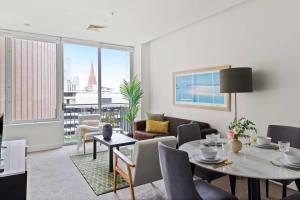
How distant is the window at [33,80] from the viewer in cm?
467

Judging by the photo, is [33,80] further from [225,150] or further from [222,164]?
[222,164]

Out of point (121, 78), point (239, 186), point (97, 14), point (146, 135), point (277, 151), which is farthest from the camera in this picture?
point (121, 78)

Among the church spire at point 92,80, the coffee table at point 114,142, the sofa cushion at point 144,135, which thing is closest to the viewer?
the coffee table at point 114,142

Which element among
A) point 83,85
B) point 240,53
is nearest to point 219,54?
point 240,53

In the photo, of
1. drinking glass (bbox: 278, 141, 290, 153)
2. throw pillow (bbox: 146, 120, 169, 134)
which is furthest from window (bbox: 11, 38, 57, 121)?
drinking glass (bbox: 278, 141, 290, 153)

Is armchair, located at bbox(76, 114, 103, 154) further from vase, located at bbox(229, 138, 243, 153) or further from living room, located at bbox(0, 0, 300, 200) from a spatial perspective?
vase, located at bbox(229, 138, 243, 153)

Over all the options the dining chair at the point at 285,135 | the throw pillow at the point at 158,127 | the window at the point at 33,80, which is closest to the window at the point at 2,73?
the window at the point at 33,80

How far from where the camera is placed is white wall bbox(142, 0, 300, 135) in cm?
279

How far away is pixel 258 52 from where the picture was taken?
124 inches

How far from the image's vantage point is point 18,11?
359cm

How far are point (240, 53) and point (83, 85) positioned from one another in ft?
13.2

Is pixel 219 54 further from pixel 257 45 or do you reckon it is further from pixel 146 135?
pixel 146 135

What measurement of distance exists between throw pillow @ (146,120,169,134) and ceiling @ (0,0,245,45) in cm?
214

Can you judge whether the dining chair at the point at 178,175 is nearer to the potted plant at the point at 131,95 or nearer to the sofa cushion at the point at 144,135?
the sofa cushion at the point at 144,135
